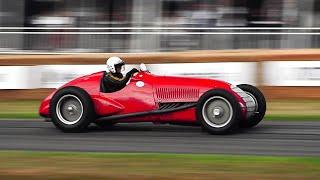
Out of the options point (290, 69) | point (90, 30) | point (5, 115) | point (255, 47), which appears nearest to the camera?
point (5, 115)

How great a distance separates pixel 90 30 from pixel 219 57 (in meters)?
3.83

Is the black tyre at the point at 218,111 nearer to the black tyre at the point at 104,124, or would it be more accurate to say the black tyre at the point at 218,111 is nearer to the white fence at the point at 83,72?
the black tyre at the point at 104,124

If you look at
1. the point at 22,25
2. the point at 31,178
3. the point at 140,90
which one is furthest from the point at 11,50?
the point at 31,178

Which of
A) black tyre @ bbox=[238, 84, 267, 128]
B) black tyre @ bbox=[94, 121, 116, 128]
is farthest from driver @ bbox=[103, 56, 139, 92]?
black tyre @ bbox=[238, 84, 267, 128]

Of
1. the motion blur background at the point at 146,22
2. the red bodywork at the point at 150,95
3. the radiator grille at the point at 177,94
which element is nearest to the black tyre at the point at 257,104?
the red bodywork at the point at 150,95

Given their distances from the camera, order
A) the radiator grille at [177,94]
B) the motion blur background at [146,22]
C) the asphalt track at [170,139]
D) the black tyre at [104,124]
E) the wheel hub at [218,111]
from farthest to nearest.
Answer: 1. the motion blur background at [146,22]
2. the black tyre at [104,124]
3. the radiator grille at [177,94]
4. the wheel hub at [218,111]
5. the asphalt track at [170,139]

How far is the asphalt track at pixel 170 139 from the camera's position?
8195 mm

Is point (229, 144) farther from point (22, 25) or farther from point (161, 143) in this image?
point (22, 25)

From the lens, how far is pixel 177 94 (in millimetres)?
9375

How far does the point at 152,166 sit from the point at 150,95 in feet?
8.70

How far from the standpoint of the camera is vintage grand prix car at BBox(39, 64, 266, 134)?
902 cm

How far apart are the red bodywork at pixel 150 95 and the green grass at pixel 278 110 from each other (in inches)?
102

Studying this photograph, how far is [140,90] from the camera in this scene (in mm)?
9539

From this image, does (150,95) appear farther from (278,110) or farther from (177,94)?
(278,110)
